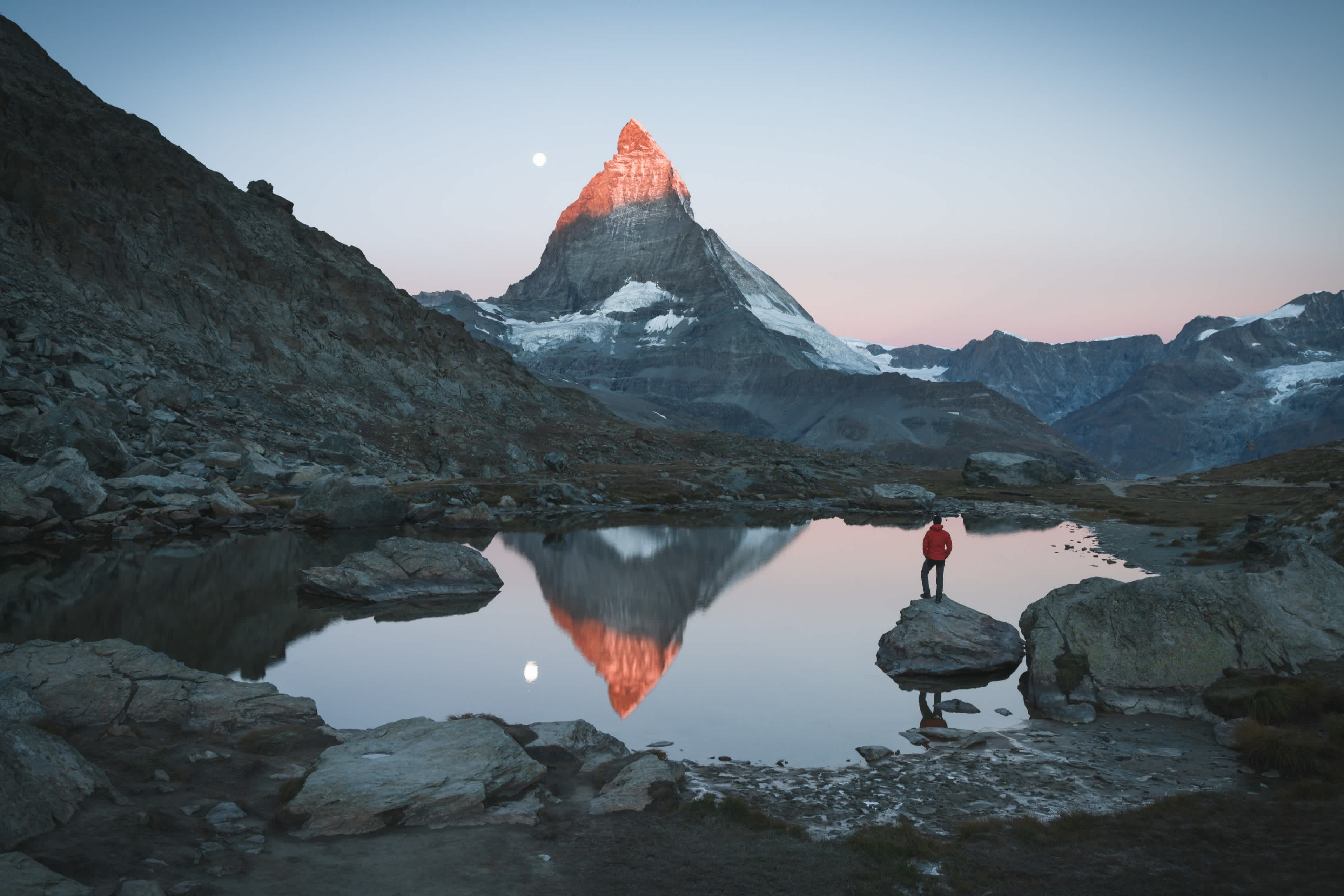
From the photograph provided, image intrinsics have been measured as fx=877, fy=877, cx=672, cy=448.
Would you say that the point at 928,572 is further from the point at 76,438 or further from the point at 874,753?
the point at 76,438

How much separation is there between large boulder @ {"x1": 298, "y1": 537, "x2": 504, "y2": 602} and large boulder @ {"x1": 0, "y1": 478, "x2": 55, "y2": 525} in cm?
1785

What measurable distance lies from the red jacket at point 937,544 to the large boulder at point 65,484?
145 ft

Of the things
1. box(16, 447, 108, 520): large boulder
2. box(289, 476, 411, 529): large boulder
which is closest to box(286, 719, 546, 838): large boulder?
box(16, 447, 108, 520): large boulder

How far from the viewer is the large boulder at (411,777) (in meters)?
13.3

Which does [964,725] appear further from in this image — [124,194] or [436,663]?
[124,194]

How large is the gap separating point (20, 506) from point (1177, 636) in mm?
50853

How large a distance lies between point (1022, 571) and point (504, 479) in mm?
54019

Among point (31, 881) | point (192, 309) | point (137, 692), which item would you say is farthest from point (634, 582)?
point (192, 309)

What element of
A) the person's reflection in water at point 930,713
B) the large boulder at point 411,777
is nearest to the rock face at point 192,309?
the large boulder at point 411,777

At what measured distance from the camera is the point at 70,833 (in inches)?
467

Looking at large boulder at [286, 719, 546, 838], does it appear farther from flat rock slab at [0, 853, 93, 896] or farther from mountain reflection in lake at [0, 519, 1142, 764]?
mountain reflection in lake at [0, 519, 1142, 764]

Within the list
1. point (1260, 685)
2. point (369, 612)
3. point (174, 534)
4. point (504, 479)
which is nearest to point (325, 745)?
point (369, 612)

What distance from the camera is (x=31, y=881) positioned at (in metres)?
9.83

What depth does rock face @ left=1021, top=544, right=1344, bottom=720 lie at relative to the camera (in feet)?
68.0
